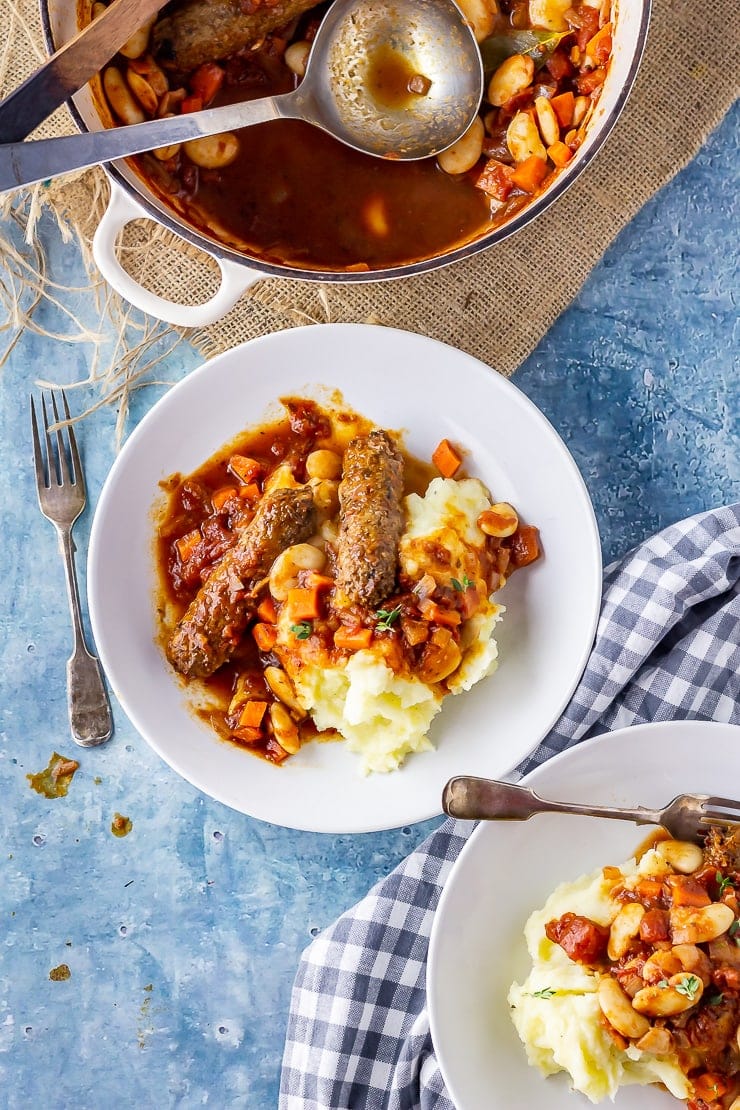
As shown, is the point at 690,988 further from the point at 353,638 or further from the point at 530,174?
the point at 530,174

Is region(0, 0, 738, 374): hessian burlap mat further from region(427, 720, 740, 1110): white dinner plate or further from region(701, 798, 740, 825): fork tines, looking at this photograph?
Answer: region(701, 798, 740, 825): fork tines

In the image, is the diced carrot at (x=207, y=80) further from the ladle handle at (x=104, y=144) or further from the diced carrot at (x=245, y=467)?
the diced carrot at (x=245, y=467)

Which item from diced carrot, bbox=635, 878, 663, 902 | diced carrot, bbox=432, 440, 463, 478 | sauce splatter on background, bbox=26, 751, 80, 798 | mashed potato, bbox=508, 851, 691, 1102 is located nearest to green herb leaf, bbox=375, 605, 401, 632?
diced carrot, bbox=432, 440, 463, 478

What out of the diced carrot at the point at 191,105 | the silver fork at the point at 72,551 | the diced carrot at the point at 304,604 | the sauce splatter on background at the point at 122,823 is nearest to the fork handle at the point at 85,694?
the silver fork at the point at 72,551

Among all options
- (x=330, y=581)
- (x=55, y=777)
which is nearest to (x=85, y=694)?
(x=55, y=777)

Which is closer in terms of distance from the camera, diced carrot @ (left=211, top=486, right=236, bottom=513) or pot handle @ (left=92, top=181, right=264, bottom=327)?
pot handle @ (left=92, top=181, right=264, bottom=327)

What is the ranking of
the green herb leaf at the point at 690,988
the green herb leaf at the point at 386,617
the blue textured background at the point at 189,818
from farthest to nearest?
the blue textured background at the point at 189,818, the green herb leaf at the point at 386,617, the green herb leaf at the point at 690,988
